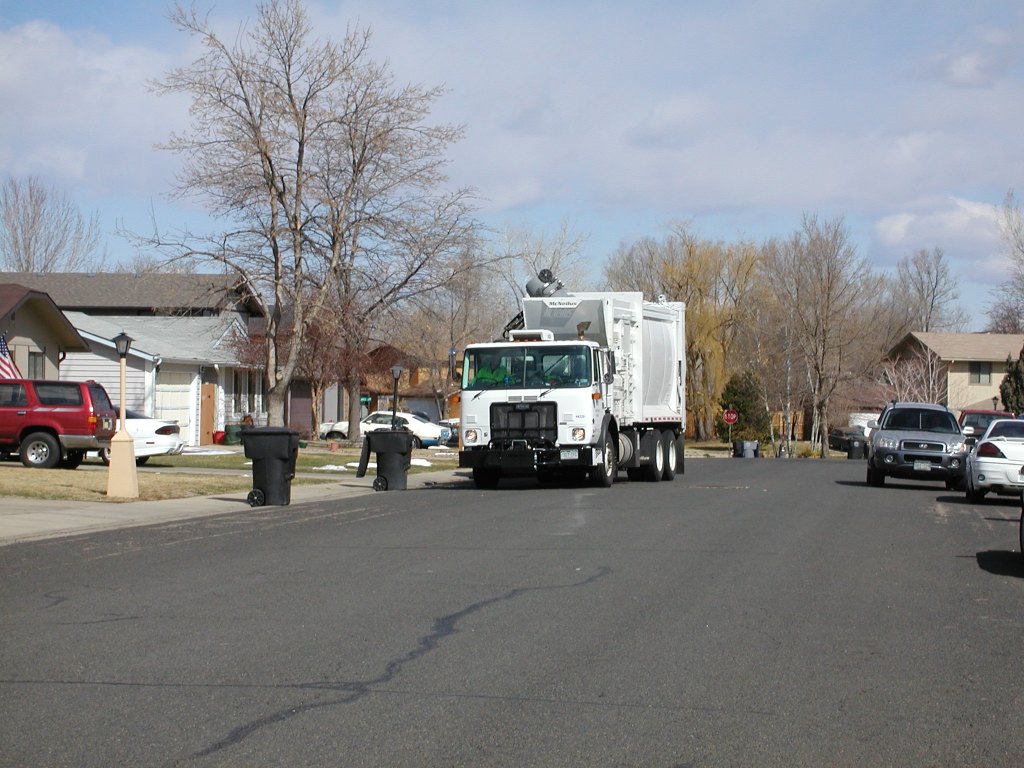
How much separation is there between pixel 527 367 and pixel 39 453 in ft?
35.5

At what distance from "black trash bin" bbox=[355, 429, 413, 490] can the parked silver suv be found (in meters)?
10.0

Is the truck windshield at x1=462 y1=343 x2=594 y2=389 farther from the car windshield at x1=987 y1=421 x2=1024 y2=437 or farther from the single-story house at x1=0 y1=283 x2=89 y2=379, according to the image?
the single-story house at x1=0 y1=283 x2=89 y2=379

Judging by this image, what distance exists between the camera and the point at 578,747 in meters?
5.80

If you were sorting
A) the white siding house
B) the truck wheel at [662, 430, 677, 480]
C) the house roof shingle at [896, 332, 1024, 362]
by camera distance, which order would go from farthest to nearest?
the house roof shingle at [896, 332, 1024, 362]
the white siding house
the truck wheel at [662, 430, 677, 480]

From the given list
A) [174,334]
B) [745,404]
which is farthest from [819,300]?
[174,334]

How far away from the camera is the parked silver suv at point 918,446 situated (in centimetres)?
2497

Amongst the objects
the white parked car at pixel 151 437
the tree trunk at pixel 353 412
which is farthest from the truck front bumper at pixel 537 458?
the tree trunk at pixel 353 412

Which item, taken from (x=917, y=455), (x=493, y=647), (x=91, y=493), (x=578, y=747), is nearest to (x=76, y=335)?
(x=91, y=493)

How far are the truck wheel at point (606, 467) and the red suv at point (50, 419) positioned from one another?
10.6 meters

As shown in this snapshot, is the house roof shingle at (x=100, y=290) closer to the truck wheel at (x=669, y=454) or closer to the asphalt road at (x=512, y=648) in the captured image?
the truck wheel at (x=669, y=454)

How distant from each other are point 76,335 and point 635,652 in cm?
2988

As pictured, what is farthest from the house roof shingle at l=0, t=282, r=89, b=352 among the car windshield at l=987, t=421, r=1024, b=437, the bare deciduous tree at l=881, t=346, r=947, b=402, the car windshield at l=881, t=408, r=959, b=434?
the bare deciduous tree at l=881, t=346, r=947, b=402

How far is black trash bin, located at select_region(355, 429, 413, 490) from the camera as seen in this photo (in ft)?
77.2

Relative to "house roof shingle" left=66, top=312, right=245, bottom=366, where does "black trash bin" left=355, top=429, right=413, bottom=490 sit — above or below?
below
